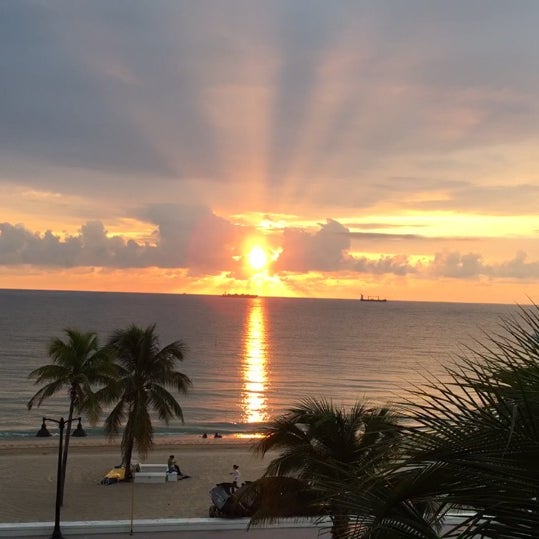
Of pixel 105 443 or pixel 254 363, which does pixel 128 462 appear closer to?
pixel 105 443

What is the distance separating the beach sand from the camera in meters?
22.7

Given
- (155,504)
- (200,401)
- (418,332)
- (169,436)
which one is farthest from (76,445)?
(418,332)

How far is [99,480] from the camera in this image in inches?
1109

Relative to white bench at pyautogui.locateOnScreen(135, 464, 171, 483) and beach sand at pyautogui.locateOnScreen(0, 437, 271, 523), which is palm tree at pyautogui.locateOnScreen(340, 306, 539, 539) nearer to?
beach sand at pyautogui.locateOnScreen(0, 437, 271, 523)

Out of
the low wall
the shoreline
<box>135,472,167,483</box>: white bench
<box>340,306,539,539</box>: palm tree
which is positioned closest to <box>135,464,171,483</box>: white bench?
<box>135,472,167,483</box>: white bench

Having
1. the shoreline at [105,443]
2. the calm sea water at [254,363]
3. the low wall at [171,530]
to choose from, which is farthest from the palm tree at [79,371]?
the shoreline at [105,443]

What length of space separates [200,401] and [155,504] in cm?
3862

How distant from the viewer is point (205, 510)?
74.7 ft

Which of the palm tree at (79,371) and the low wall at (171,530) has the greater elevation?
the palm tree at (79,371)

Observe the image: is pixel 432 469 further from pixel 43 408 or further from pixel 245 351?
pixel 245 351

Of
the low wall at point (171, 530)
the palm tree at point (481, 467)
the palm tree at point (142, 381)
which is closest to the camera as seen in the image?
the palm tree at point (481, 467)

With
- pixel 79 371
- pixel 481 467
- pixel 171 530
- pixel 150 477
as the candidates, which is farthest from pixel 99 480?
pixel 481 467

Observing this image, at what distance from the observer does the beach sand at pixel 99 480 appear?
22.7 metres

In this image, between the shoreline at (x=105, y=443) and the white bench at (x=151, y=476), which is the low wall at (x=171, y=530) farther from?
the shoreline at (x=105, y=443)
